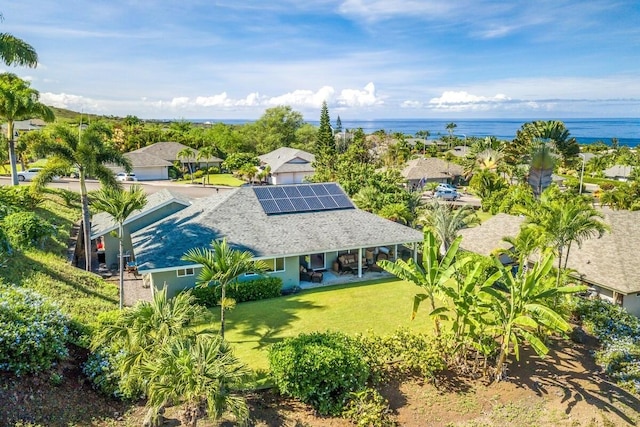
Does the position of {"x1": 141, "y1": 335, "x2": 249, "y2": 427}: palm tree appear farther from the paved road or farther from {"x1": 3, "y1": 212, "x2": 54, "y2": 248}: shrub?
the paved road

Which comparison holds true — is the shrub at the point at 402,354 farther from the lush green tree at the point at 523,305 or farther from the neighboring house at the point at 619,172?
the neighboring house at the point at 619,172

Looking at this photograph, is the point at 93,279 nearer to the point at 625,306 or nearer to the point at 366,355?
the point at 366,355

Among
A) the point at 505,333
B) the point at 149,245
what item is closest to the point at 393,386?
the point at 505,333

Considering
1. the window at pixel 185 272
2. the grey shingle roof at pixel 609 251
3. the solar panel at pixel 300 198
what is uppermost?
the solar panel at pixel 300 198

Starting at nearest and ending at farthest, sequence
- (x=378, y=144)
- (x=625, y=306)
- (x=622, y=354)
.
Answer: (x=622, y=354) → (x=625, y=306) → (x=378, y=144)

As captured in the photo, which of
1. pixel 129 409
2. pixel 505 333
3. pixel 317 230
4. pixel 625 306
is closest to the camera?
pixel 129 409

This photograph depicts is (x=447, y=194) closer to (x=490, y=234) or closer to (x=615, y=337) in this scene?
(x=490, y=234)

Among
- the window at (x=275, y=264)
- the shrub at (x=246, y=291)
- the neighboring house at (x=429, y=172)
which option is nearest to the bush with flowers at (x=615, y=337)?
the shrub at (x=246, y=291)
